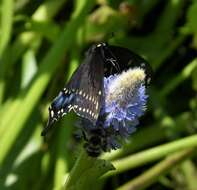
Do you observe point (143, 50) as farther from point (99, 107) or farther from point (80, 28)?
point (99, 107)

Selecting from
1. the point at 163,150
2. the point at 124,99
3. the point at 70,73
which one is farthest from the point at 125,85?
the point at 70,73

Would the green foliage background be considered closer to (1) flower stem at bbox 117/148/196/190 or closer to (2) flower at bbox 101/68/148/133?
(1) flower stem at bbox 117/148/196/190

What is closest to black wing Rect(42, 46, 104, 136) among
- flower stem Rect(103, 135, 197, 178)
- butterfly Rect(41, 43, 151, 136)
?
butterfly Rect(41, 43, 151, 136)

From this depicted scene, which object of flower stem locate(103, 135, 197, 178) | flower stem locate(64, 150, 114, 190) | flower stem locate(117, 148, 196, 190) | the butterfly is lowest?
flower stem locate(117, 148, 196, 190)

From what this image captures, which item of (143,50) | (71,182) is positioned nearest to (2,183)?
(71,182)

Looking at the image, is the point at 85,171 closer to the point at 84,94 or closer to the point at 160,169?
the point at 84,94

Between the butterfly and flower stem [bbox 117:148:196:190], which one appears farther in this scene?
flower stem [bbox 117:148:196:190]
